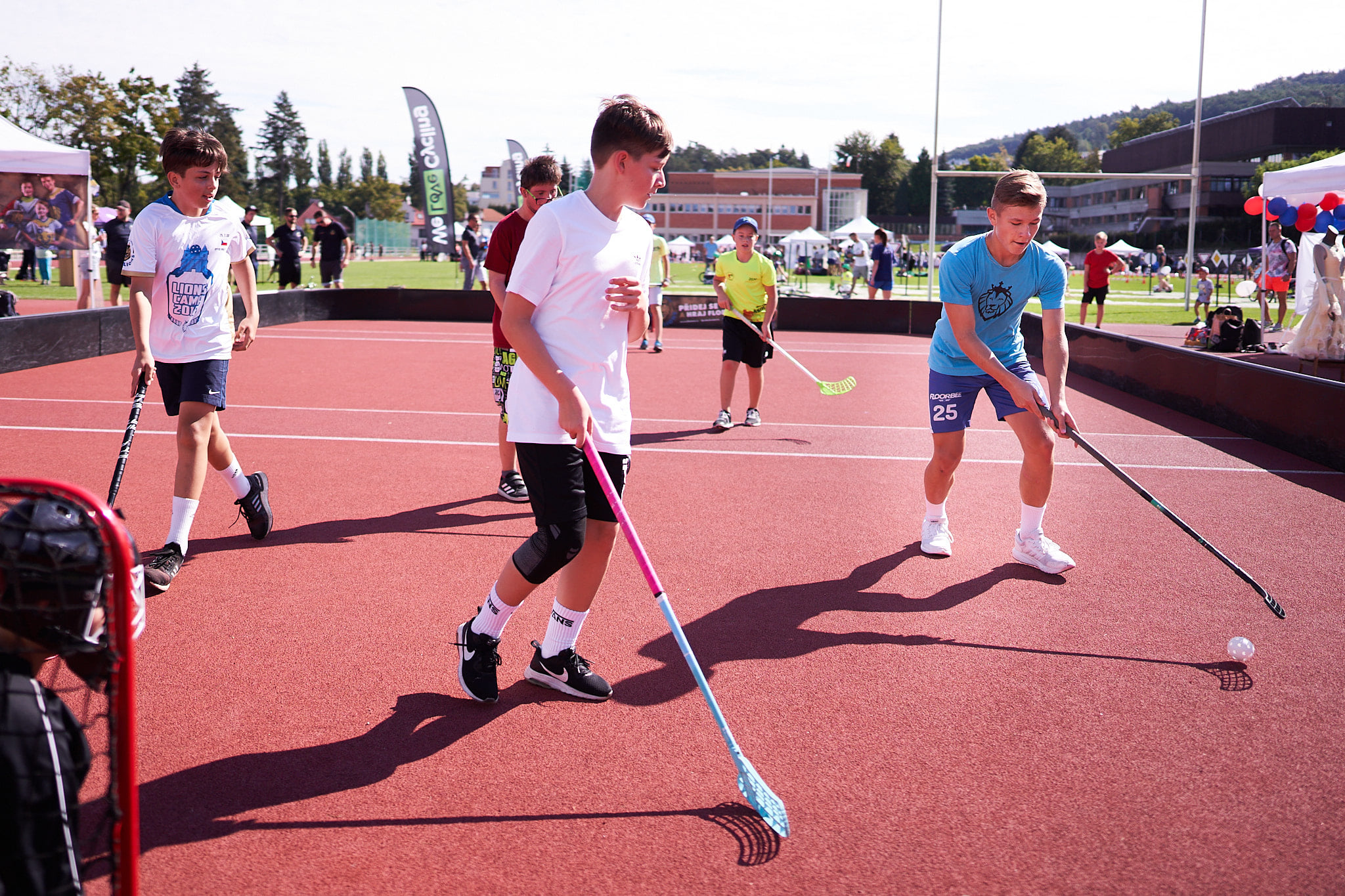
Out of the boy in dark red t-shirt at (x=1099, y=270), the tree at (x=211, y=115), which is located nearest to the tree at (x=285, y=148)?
the tree at (x=211, y=115)

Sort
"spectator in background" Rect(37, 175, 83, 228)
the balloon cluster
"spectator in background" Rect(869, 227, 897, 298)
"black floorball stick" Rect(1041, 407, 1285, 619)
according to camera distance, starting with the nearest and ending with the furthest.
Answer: "black floorball stick" Rect(1041, 407, 1285, 619) < the balloon cluster < "spectator in background" Rect(37, 175, 83, 228) < "spectator in background" Rect(869, 227, 897, 298)

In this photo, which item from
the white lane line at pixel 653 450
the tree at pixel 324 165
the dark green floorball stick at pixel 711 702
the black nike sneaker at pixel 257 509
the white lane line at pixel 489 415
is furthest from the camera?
the tree at pixel 324 165

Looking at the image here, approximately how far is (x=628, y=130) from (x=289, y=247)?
20.5m

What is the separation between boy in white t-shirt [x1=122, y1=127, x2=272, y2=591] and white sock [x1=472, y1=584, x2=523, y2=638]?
1.97 meters

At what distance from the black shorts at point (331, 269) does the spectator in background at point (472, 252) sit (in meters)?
2.70

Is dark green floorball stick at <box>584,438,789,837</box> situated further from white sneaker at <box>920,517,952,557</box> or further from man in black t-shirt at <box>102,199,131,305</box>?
man in black t-shirt at <box>102,199,131,305</box>

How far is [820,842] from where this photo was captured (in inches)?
111

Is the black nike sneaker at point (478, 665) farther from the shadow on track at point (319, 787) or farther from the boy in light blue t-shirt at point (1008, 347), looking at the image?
the boy in light blue t-shirt at point (1008, 347)

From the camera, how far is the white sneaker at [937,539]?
5.62 meters

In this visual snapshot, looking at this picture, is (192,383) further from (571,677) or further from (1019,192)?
(1019,192)

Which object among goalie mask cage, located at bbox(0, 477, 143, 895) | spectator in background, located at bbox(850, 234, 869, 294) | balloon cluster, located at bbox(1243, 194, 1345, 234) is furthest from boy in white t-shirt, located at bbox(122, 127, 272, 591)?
spectator in background, located at bbox(850, 234, 869, 294)

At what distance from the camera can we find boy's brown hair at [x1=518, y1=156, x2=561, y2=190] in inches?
232

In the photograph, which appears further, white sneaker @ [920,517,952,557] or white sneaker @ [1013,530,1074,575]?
white sneaker @ [920,517,952,557]

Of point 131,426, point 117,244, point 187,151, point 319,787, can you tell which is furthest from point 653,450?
point 117,244
